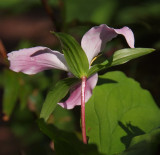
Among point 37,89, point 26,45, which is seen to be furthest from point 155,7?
point 37,89

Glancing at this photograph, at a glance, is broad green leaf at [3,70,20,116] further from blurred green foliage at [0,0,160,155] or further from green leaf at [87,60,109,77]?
green leaf at [87,60,109,77]

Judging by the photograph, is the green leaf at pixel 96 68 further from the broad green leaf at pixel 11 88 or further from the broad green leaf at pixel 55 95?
the broad green leaf at pixel 11 88

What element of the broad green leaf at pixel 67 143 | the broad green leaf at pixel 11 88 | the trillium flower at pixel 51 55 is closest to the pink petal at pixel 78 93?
the trillium flower at pixel 51 55

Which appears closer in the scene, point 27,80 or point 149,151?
point 149,151

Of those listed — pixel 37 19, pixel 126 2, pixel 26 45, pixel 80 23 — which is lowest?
pixel 37 19

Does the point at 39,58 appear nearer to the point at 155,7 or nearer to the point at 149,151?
the point at 149,151

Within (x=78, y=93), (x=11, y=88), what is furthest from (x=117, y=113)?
(x=11, y=88)

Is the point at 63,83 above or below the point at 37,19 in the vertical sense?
above
